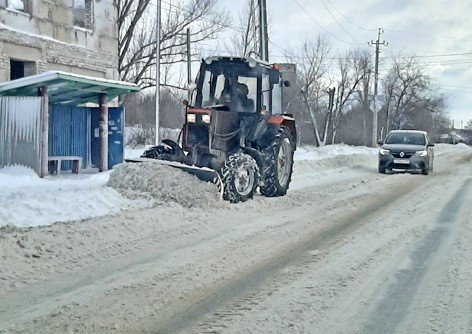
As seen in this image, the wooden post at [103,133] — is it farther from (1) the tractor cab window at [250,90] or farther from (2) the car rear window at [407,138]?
(2) the car rear window at [407,138]

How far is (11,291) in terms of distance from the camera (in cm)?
504

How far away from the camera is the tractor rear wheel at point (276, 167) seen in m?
11.5

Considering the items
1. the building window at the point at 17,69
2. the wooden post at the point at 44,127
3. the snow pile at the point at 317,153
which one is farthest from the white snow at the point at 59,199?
the snow pile at the point at 317,153

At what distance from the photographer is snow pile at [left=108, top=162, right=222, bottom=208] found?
9.58 meters

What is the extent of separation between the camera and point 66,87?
574 inches

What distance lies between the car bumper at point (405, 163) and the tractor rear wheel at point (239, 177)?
10.5 metres

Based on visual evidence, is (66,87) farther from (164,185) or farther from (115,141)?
(164,185)

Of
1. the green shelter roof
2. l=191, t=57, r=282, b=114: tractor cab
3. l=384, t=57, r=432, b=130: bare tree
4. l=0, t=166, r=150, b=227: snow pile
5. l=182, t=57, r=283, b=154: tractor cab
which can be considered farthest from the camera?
l=384, t=57, r=432, b=130: bare tree

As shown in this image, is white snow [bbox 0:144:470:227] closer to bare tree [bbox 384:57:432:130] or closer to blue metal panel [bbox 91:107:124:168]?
blue metal panel [bbox 91:107:124:168]

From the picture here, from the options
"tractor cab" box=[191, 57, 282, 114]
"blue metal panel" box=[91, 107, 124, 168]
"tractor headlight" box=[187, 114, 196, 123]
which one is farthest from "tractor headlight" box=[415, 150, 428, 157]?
"tractor headlight" box=[187, 114, 196, 123]

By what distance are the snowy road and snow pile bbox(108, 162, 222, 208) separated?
42 cm

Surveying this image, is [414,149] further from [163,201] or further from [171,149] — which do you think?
[163,201]

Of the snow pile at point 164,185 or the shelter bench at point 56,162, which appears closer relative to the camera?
the snow pile at point 164,185

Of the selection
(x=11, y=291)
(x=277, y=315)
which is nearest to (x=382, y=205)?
(x=277, y=315)
